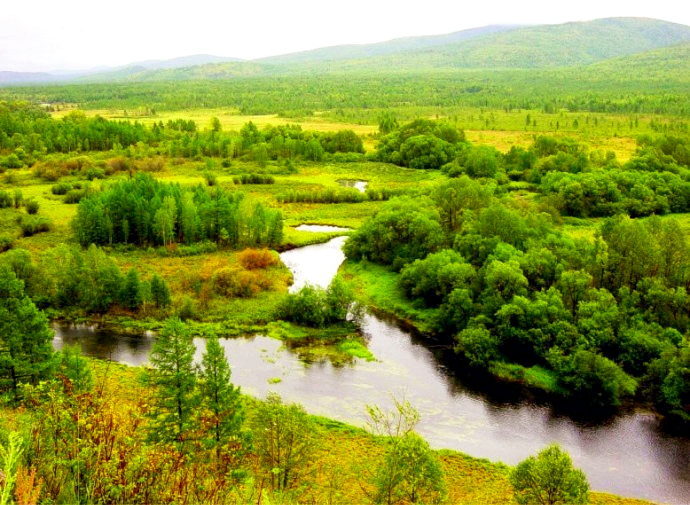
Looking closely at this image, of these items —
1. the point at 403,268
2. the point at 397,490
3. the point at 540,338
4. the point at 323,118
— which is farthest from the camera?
the point at 323,118

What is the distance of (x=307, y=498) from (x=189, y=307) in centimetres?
2583

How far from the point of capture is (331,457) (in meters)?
30.0

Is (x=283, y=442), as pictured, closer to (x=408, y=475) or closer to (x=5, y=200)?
(x=408, y=475)

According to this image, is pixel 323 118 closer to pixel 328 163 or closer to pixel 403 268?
pixel 328 163

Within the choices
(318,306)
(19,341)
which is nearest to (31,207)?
(318,306)

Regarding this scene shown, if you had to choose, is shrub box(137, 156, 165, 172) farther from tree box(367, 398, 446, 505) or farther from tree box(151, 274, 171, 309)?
tree box(367, 398, 446, 505)

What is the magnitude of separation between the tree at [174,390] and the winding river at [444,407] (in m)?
10.7

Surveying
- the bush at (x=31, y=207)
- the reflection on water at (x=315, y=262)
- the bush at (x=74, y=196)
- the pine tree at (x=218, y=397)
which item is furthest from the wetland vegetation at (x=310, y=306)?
the bush at (x=31, y=207)

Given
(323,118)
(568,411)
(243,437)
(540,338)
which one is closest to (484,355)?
(540,338)

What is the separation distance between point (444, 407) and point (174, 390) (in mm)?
16823

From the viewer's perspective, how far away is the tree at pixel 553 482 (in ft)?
75.9

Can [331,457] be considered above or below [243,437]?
below

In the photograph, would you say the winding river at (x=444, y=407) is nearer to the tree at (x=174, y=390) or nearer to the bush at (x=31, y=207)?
the tree at (x=174, y=390)

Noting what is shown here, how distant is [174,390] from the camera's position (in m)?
Result: 26.2
